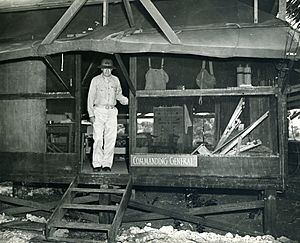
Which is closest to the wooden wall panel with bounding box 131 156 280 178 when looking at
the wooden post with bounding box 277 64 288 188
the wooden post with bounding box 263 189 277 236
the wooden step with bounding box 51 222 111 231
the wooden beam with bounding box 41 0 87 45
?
the wooden post with bounding box 277 64 288 188

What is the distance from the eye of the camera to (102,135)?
6770mm

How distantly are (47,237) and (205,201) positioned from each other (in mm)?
4443

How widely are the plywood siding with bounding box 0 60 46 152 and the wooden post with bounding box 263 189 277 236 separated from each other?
447cm

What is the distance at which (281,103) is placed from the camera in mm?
5941

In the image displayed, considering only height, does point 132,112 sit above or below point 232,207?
above

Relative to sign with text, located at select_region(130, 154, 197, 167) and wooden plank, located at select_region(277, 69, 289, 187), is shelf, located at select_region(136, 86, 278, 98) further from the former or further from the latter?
sign with text, located at select_region(130, 154, 197, 167)

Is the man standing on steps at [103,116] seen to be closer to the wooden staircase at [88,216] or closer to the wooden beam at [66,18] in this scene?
the wooden staircase at [88,216]

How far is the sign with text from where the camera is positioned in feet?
20.6

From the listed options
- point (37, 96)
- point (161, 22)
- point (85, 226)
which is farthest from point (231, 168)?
point (37, 96)

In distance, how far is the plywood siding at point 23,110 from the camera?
22.8 feet

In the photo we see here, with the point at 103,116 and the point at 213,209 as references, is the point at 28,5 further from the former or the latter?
the point at 213,209

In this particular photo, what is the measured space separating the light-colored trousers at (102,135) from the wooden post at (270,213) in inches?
121

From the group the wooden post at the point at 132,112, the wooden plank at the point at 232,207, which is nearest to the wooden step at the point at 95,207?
the wooden post at the point at 132,112

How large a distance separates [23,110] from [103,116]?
168 centimetres
